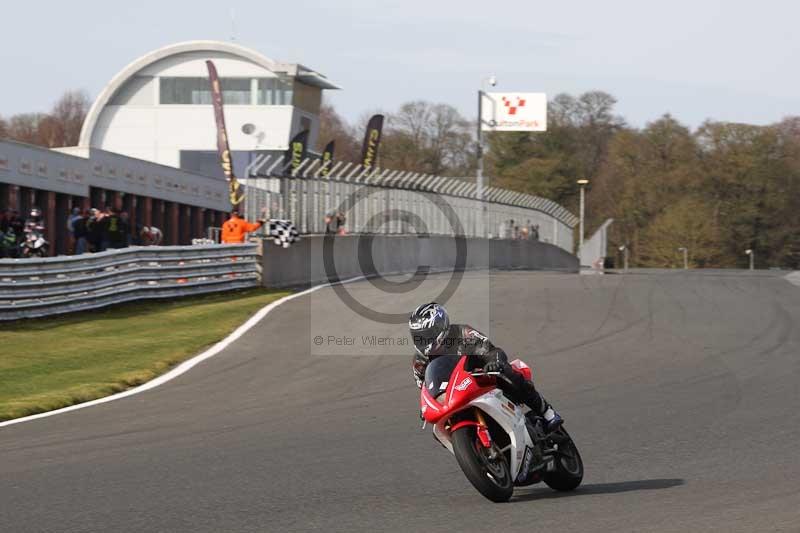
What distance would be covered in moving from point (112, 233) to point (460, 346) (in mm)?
17338

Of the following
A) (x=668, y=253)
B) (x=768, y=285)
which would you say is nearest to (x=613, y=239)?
(x=668, y=253)

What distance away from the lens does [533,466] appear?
7203 millimetres

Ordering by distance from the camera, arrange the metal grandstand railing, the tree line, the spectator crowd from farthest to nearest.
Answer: the tree line < the metal grandstand railing < the spectator crowd

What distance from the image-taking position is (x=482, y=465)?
22.5 ft

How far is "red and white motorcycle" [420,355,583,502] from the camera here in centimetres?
685

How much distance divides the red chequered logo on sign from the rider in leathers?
231ft

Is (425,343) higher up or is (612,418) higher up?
(425,343)

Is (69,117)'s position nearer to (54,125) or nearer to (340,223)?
(54,125)

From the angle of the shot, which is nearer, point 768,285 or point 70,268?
point 70,268

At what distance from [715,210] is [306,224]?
208 ft

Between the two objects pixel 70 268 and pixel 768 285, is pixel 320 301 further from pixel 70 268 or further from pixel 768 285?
pixel 768 285

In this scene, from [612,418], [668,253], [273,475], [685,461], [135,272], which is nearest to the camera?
[273,475]

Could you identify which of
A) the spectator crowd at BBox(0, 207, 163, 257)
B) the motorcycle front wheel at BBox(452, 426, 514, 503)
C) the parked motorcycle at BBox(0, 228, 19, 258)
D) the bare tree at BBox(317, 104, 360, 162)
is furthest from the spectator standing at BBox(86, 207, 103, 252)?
the bare tree at BBox(317, 104, 360, 162)

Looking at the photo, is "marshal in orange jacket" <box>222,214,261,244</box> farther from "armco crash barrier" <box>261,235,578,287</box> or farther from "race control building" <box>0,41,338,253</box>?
"race control building" <box>0,41,338,253</box>
